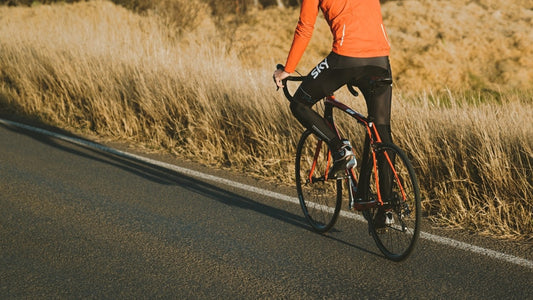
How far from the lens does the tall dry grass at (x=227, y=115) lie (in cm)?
562

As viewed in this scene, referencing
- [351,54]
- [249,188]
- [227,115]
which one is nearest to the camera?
[351,54]

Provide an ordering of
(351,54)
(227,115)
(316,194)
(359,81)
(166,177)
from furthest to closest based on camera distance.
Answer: (227,115) → (166,177) → (316,194) → (359,81) → (351,54)

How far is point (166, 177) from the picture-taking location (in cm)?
702

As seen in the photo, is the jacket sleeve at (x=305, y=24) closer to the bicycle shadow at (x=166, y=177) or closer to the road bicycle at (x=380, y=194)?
the road bicycle at (x=380, y=194)

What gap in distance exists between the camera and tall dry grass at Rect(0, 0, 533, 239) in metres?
5.62

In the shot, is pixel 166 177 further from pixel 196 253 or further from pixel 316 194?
pixel 196 253

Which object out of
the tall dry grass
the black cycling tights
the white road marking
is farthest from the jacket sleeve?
the tall dry grass

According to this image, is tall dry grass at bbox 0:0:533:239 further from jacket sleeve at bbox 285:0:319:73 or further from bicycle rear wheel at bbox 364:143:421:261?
jacket sleeve at bbox 285:0:319:73

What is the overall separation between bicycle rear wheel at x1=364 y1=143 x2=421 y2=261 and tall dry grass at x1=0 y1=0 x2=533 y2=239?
0.93 m

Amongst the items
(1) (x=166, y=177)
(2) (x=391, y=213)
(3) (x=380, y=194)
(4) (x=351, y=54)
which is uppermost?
(4) (x=351, y=54)

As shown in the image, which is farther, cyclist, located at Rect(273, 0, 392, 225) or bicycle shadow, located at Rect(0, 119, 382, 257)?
bicycle shadow, located at Rect(0, 119, 382, 257)

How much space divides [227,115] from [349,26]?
153 inches

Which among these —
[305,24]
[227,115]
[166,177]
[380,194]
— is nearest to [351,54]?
[305,24]

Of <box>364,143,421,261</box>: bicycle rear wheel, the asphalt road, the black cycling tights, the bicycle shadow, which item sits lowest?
the bicycle shadow
